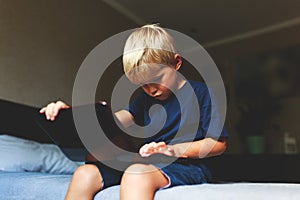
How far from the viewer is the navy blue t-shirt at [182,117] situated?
845 millimetres

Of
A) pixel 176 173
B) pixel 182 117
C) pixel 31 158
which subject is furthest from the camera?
pixel 31 158

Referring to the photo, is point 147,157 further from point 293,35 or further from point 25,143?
point 293,35

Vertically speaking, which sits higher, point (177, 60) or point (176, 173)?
point (177, 60)

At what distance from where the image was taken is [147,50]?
0.86 m

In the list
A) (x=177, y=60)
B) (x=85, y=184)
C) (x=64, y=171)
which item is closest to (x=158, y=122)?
(x=177, y=60)

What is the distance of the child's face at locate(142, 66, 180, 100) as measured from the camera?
2.93 ft

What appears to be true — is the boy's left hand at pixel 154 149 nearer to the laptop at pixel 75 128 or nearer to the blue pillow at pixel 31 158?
the laptop at pixel 75 128

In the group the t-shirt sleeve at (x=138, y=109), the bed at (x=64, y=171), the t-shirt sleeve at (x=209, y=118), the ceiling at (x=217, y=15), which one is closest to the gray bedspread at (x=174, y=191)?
the bed at (x=64, y=171)

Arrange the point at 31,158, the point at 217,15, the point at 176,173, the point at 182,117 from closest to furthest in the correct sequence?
the point at 176,173, the point at 182,117, the point at 31,158, the point at 217,15

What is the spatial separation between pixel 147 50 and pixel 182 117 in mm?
212

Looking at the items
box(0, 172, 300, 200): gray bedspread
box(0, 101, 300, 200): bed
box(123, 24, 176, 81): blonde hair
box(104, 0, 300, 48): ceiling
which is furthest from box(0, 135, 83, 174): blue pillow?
box(104, 0, 300, 48): ceiling

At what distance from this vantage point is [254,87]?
2912mm

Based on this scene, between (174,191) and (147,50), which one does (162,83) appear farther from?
(174,191)

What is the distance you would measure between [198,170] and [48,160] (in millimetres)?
796
